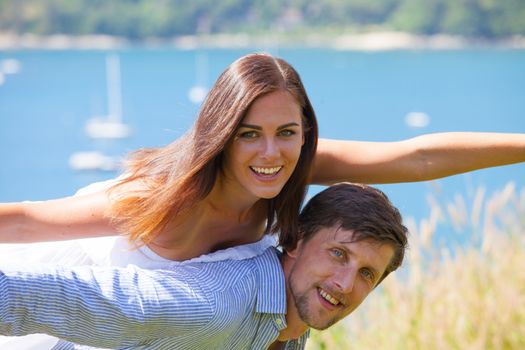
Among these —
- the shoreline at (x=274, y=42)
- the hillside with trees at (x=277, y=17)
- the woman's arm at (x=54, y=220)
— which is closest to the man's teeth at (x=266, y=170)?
the woman's arm at (x=54, y=220)

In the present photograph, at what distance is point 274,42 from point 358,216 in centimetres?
6516

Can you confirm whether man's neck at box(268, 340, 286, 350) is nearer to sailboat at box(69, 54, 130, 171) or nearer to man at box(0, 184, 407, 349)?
man at box(0, 184, 407, 349)

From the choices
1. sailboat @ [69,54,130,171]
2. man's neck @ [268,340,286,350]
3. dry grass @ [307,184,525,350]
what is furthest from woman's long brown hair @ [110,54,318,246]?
sailboat @ [69,54,130,171]

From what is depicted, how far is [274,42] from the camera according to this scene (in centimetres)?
6756

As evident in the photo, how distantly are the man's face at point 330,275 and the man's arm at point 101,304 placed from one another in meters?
0.49

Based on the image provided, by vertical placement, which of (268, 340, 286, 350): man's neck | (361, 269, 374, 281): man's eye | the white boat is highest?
(361, 269, 374, 281): man's eye

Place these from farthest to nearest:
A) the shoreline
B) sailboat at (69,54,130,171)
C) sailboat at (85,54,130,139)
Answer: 1. the shoreline
2. sailboat at (85,54,130,139)
3. sailboat at (69,54,130,171)

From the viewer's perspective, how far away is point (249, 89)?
A: 10.6ft

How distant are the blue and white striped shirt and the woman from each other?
320mm

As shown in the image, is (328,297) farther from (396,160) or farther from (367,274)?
(396,160)

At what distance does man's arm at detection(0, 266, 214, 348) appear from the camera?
2260mm

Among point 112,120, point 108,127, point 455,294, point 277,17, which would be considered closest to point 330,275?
point 455,294

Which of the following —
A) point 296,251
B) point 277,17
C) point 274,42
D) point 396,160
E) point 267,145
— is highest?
point 277,17

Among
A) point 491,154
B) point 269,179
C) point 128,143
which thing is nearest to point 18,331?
point 269,179
